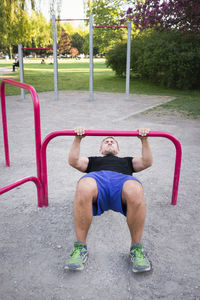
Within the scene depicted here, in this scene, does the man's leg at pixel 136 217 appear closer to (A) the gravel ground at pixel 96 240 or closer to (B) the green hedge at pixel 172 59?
(A) the gravel ground at pixel 96 240

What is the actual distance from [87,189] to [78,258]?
457 mm

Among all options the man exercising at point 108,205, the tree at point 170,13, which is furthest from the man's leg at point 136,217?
the tree at point 170,13

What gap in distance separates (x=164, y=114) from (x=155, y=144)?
102 inches

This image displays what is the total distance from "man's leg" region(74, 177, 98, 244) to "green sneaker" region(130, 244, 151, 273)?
13.9 inches

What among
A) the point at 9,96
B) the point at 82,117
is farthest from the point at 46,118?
the point at 9,96

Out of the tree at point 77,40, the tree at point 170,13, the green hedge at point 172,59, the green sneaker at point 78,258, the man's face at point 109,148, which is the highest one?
the tree at point 77,40

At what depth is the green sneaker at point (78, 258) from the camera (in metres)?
1.80

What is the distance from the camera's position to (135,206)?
182 centimetres

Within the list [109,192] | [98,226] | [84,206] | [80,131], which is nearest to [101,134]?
[80,131]

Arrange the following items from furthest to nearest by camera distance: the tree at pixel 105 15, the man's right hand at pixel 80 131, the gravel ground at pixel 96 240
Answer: the tree at pixel 105 15 < the man's right hand at pixel 80 131 < the gravel ground at pixel 96 240

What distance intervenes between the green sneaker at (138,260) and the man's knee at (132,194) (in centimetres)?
32

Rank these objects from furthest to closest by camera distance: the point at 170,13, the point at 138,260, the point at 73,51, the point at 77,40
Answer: the point at 77,40 < the point at 73,51 < the point at 170,13 < the point at 138,260

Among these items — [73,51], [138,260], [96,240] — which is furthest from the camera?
[73,51]

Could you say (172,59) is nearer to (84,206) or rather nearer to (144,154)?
(144,154)
